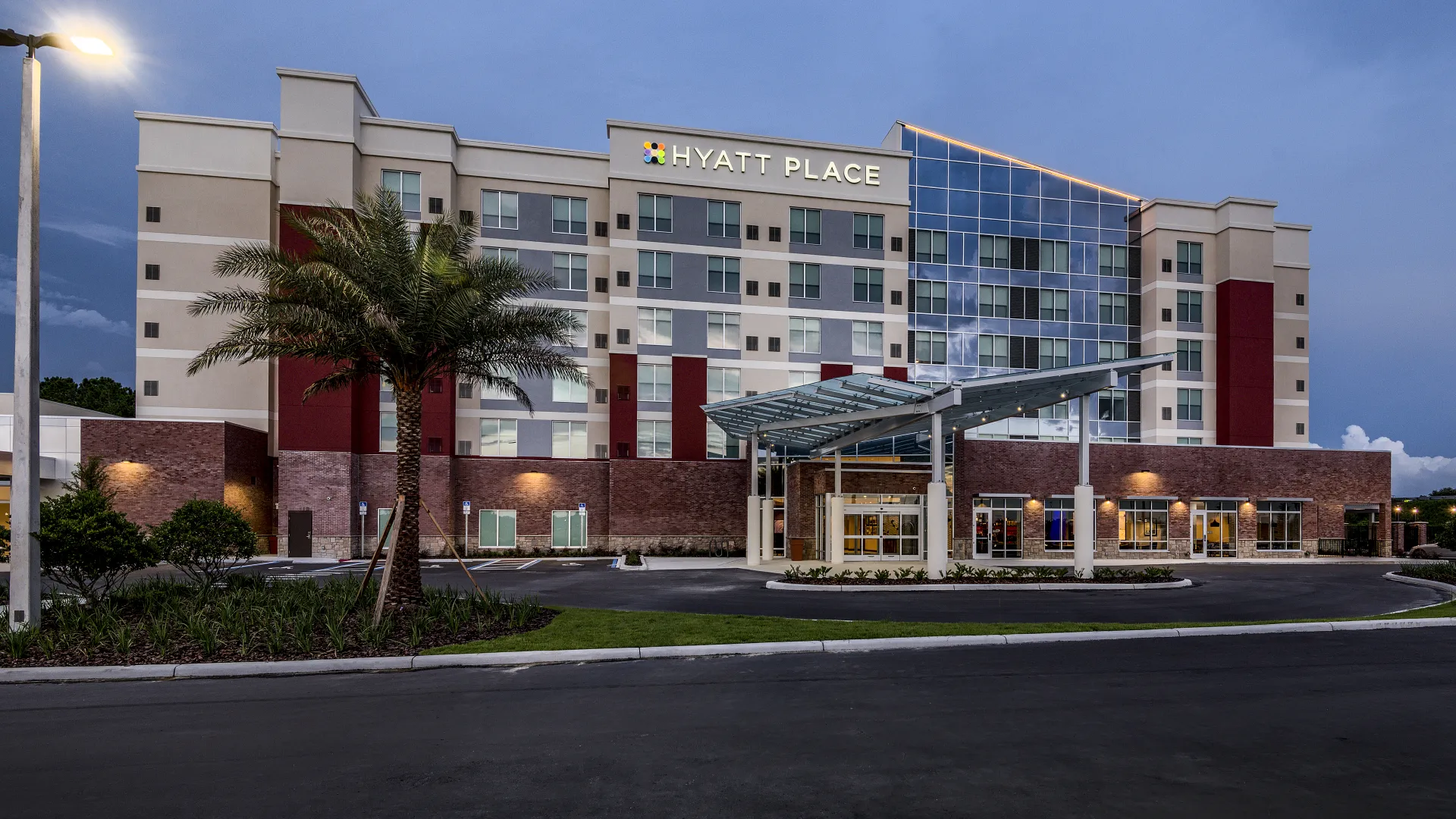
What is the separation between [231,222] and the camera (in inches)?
1508

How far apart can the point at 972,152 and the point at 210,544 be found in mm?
42264

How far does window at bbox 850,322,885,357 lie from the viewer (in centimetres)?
4344

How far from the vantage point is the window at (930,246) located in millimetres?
45219

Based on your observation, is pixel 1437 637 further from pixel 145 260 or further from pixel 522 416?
pixel 145 260

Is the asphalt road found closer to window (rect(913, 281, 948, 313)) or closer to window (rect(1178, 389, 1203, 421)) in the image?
window (rect(913, 281, 948, 313))

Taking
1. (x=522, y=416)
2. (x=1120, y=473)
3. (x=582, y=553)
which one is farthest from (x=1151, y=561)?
(x=522, y=416)

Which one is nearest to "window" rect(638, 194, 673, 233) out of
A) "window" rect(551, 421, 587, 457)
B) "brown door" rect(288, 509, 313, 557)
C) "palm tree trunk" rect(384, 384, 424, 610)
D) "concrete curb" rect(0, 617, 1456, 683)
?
"window" rect(551, 421, 587, 457)

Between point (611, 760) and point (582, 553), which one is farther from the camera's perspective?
point (582, 553)

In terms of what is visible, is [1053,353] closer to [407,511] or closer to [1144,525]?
[1144,525]

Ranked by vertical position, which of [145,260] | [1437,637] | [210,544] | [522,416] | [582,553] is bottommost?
[582,553]

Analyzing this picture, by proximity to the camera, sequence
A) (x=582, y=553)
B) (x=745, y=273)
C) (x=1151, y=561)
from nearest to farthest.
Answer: (x=1151, y=561), (x=582, y=553), (x=745, y=273)

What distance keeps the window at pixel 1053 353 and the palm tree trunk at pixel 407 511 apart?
127 feet

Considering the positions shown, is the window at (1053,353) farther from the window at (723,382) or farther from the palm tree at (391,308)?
the palm tree at (391,308)

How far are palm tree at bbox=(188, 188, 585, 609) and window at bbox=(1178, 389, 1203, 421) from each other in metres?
41.9
